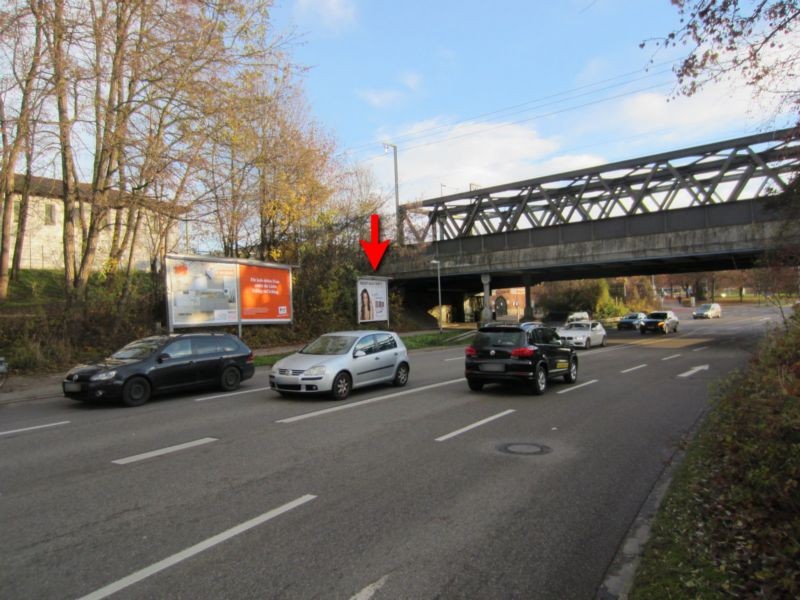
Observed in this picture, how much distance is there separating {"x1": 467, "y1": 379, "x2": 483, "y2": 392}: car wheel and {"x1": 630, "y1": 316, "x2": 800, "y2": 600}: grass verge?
6522 millimetres

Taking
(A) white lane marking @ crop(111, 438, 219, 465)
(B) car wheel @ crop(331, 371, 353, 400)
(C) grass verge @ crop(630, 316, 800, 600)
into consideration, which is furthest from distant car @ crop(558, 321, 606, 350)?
(A) white lane marking @ crop(111, 438, 219, 465)

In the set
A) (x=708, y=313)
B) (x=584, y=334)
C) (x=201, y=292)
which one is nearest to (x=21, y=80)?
(x=201, y=292)

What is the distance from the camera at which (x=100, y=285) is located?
22.8 m

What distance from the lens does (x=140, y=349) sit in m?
12.4

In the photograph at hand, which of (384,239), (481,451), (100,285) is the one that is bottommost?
(481,451)

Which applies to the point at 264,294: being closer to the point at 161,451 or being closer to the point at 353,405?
the point at 353,405

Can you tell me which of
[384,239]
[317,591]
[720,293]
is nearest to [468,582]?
[317,591]

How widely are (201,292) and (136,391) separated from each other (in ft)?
28.5

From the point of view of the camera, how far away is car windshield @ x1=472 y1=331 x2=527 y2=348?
1234cm

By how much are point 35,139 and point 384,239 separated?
24270 mm

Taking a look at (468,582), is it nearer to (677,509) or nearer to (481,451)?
(677,509)

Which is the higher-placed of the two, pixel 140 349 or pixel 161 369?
pixel 140 349

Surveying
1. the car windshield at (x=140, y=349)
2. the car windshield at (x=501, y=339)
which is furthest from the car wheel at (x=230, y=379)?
the car windshield at (x=501, y=339)

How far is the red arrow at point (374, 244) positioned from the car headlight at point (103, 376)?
2519 cm
